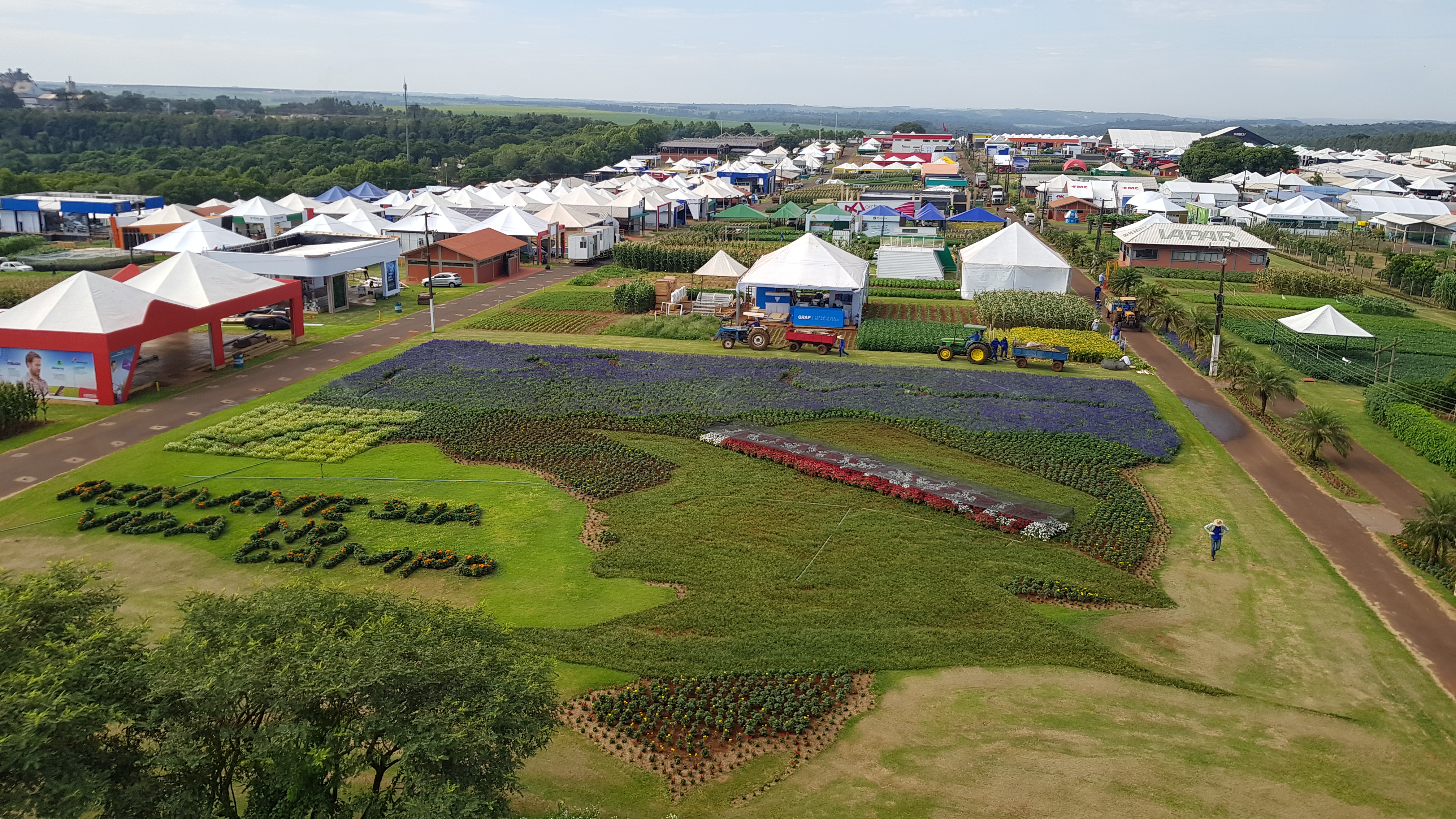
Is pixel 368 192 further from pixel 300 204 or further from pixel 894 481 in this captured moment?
pixel 894 481

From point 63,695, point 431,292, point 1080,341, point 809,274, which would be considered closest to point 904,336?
point 809,274

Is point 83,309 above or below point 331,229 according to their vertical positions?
below

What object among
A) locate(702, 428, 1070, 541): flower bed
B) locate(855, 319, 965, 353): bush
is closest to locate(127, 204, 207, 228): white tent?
locate(855, 319, 965, 353): bush

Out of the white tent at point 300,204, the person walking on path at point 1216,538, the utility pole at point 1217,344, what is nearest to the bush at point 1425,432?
the utility pole at point 1217,344

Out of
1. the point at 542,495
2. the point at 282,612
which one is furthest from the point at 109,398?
the point at 282,612

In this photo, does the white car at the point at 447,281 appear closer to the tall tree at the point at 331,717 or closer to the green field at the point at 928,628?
the green field at the point at 928,628
